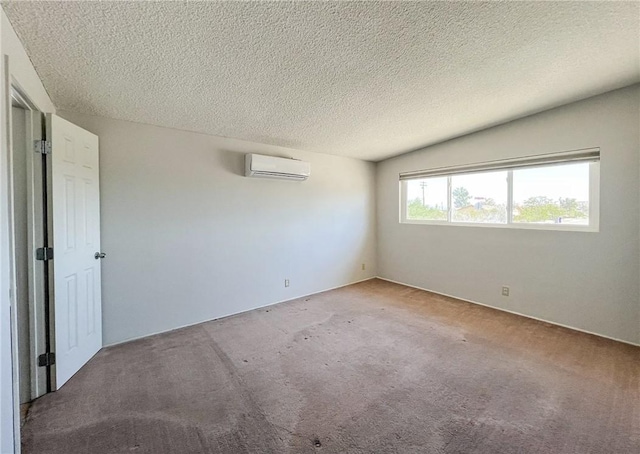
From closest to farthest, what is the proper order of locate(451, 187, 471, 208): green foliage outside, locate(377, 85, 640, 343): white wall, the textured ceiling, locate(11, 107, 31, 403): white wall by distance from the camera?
the textured ceiling → locate(11, 107, 31, 403): white wall → locate(377, 85, 640, 343): white wall → locate(451, 187, 471, 208): green foliage outside

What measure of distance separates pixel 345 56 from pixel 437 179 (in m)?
3.01

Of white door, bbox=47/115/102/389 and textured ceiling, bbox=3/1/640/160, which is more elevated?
textured ceiling, bbox=3/1/640/160

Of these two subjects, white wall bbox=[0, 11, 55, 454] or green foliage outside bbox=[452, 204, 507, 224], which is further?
green foliage outside bbox=[452, 204, 507, 224]

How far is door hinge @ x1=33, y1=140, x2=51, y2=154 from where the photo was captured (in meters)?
1.85

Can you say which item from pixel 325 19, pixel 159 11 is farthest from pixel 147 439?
pixel 325 19

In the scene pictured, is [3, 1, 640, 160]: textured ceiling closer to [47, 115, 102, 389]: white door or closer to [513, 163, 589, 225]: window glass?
[47, 115, 102, 389]: white door

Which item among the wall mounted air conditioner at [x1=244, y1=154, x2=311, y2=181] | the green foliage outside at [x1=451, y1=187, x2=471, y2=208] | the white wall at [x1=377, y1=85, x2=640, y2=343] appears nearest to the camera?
the white wall at [x1=377, y1=85, x2=640, y2=343]

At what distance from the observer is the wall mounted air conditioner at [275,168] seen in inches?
131

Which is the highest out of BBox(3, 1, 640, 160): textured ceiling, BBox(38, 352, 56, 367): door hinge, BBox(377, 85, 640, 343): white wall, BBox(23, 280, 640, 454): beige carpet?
BBox(3, 1, 640, 160): textured ceiling

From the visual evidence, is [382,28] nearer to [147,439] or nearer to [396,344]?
[396,344]

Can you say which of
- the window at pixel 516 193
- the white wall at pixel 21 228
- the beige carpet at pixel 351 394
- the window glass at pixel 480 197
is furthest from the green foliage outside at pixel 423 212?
the white wall at pixel 21 228

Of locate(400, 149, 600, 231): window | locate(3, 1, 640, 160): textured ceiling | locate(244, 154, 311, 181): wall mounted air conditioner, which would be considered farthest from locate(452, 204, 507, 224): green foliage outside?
locate(244, 154, 311, 181): wall mounted air conditioner

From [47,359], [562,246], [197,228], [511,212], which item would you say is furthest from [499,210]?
[47,359]

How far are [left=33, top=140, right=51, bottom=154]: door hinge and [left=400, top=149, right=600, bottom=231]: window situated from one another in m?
4.36
